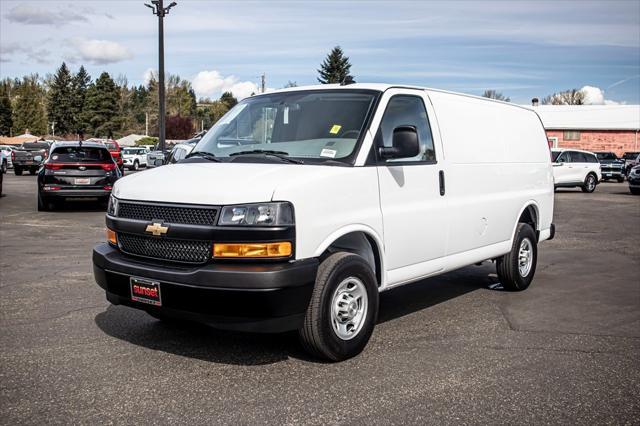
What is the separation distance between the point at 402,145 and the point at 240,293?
180 centimetres

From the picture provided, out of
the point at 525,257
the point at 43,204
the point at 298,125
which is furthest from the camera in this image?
the point at 43,204

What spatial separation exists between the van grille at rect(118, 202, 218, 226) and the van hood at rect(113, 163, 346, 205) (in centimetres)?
5

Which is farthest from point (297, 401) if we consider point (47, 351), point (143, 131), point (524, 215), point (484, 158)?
point (143, 131)

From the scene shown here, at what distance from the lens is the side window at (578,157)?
28594 mm

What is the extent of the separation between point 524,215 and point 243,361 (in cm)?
430

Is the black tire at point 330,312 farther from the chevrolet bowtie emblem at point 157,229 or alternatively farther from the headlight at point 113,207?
the headlight at point 113,207

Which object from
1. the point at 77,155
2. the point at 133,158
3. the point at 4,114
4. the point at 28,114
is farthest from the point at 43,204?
the point at 28,114

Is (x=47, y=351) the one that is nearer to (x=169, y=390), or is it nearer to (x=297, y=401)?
(x=169, y=390)

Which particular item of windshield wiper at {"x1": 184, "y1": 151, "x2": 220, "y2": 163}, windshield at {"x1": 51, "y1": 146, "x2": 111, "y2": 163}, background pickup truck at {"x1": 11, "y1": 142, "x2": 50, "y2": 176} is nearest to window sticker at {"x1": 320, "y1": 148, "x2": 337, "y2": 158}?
windshield wiper at {"x1": 184, "y1": 151, "x2": 220, "y2": 163}

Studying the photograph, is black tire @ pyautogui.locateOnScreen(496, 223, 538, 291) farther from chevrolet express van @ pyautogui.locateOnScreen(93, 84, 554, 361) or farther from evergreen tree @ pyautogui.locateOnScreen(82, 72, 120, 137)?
evergreen tree @ pyautogui.locateOnScreen(82, 72, 120, 137)

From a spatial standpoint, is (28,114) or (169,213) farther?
(28,114)

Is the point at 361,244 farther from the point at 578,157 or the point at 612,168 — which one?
the point at 612,168

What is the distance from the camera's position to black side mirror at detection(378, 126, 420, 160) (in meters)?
5.30

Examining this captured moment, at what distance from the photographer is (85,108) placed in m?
114
